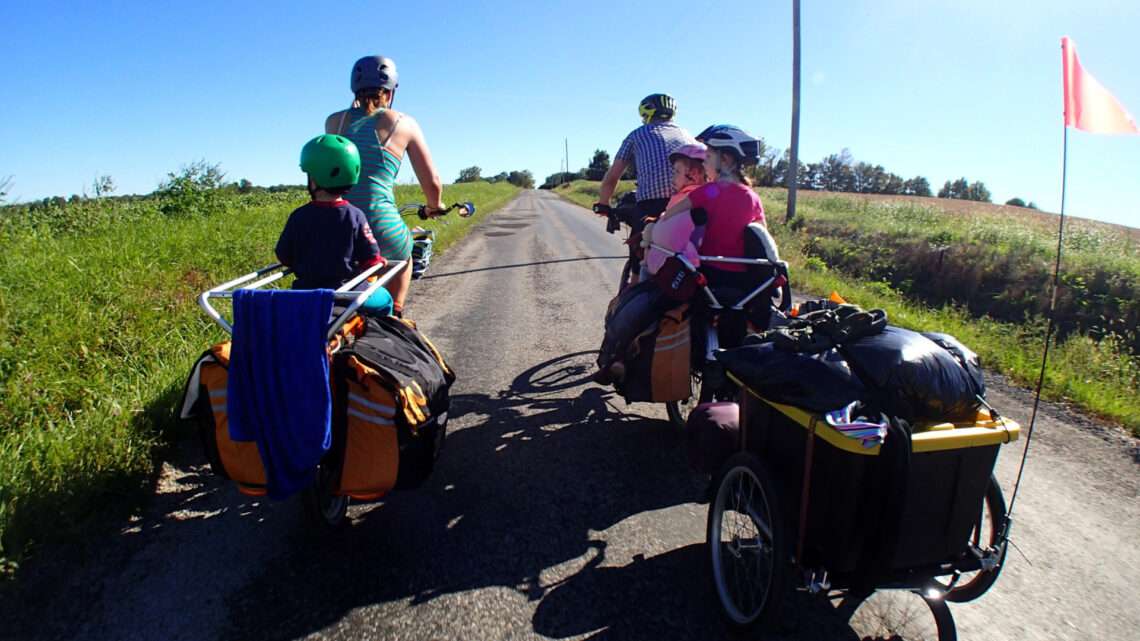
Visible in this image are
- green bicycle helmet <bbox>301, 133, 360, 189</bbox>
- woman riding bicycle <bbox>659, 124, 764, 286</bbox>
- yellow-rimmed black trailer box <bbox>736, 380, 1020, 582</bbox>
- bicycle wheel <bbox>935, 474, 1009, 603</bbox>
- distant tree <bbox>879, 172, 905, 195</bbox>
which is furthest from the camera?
distant tree <bbox>879, 172, 905, 195</bbox>

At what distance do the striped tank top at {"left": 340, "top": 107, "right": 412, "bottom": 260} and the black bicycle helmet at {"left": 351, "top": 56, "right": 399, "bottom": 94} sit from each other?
141mm

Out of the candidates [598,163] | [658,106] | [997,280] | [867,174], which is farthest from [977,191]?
[658,106]

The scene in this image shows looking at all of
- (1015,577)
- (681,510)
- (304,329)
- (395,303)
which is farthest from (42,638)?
(1015,577)

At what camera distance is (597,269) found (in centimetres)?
1043

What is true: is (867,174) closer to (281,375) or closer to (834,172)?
(834,172)

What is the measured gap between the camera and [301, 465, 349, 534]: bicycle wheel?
246 cm

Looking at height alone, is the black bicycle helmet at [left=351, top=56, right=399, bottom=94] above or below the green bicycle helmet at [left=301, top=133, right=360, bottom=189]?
above

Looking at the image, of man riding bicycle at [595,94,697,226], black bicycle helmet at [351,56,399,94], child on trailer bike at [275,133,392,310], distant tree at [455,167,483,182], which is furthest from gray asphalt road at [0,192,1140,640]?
distant tree at [455,167,483,182]

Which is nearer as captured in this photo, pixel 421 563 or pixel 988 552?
pixel 988 552

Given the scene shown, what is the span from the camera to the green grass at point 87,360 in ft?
8.70

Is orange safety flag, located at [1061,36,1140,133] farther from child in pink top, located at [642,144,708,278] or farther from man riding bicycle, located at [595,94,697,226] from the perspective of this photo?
man riding bicycle, located at [595,94,697,226]

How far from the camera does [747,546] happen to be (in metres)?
2.24

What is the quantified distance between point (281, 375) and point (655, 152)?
3361 mm

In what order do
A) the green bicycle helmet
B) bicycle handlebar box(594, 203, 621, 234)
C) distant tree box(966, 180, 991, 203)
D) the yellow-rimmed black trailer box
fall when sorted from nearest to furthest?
the yellow-rimmed black trailer box, the green bicycle helmet, bicycle handlebar box(594, 203, 621, 234), distant tree box(966, 180, 991, 203)
